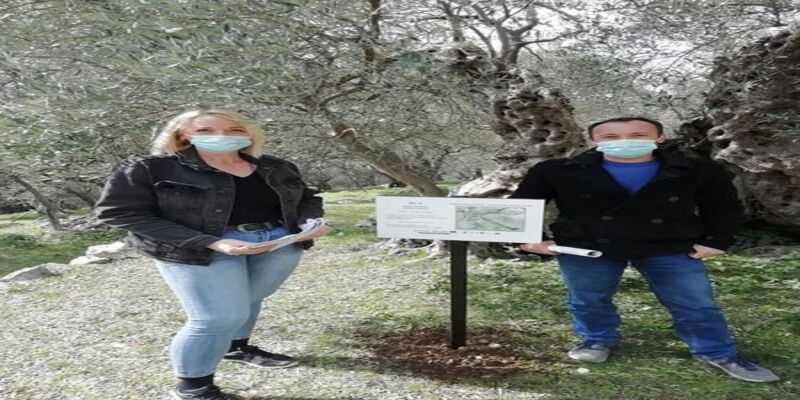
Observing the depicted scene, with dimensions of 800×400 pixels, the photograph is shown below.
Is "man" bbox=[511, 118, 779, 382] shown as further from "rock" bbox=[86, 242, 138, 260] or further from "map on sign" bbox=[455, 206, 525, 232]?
"rock" bbox=[86, 242, 138, 260]

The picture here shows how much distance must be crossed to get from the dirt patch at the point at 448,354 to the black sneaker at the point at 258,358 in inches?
24.5

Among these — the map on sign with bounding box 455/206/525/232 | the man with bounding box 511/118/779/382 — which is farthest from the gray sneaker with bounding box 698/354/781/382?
the map on sign with bounding box 455/206/525/232

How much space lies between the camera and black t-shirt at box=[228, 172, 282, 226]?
334 centimetres

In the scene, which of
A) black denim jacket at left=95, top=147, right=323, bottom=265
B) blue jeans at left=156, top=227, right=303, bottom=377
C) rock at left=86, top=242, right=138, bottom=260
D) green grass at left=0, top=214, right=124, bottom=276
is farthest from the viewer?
green grass at left=0, top=214, right=124, bottom=276

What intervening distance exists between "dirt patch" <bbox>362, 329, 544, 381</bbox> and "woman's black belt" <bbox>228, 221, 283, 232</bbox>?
1.30 m

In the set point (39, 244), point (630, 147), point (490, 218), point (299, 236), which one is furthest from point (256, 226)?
point (39, 244)

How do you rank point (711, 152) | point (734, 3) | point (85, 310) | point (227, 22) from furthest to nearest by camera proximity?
point (711, 152), point (85, 310), point (734, 3), point (227, 22)

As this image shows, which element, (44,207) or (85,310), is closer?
(85,310)

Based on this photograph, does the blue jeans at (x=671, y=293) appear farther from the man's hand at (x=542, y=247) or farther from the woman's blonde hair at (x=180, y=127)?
the woman's blonde hair at (x=180, y=127)

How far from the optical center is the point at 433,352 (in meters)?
4.34

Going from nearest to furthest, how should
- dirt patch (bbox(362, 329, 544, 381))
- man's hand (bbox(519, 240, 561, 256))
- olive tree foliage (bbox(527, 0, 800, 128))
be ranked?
man's hand (bbox(519, 240, 561, 256)) → dirt patch (bbox(362, 329, 544, 381)) → olive tree foliage (bbox(527, 0, 800, 128))

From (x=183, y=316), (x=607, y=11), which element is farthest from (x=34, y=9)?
(x=607, y=11)

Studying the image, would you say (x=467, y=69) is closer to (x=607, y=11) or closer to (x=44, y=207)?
(x=607, y=11)

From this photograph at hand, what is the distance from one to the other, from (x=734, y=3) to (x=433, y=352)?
3497 millimetres
